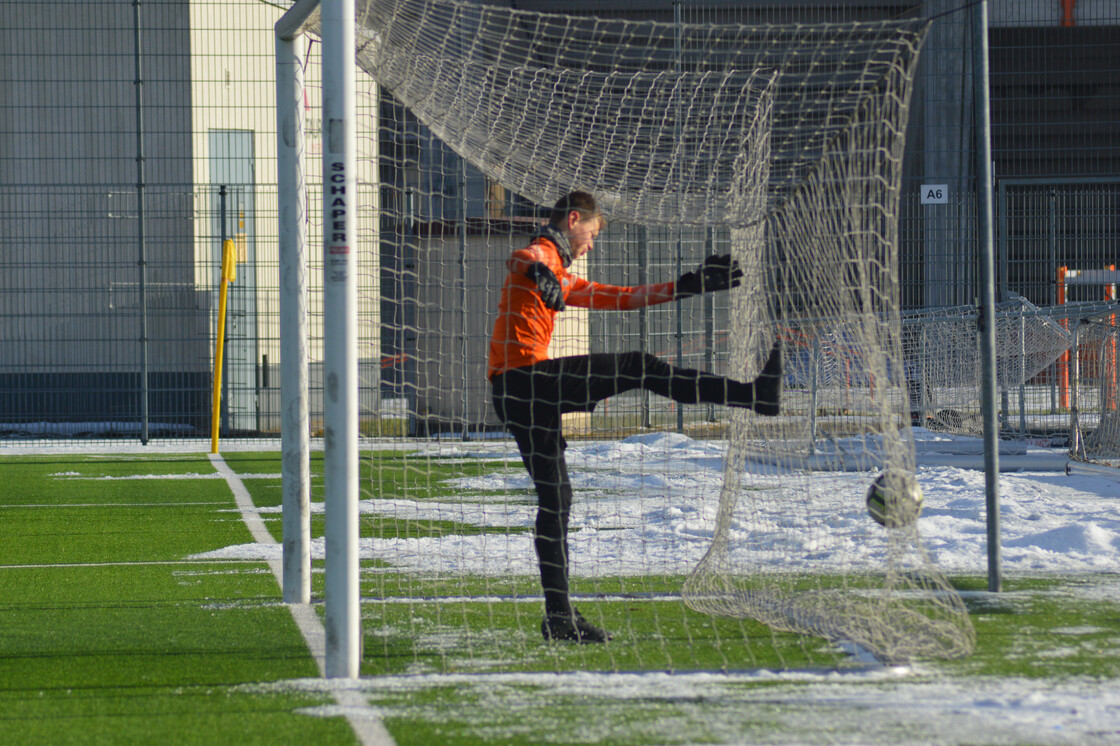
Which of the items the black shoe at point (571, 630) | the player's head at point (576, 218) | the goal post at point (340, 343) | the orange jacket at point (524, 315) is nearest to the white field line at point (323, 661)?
the goal post at point (340, 343)

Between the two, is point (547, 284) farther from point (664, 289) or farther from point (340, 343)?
point (340, 343)

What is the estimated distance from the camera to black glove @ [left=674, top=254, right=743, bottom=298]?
4398mm

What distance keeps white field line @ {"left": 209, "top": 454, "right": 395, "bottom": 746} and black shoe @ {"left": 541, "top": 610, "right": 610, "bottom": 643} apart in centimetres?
87

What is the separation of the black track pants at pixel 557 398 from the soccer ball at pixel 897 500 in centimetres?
65

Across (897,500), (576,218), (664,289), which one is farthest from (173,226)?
(897,500)

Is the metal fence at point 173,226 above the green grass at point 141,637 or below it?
above

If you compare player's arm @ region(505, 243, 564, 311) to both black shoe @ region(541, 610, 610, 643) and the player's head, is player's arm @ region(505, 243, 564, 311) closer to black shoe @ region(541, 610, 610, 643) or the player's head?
the player's head

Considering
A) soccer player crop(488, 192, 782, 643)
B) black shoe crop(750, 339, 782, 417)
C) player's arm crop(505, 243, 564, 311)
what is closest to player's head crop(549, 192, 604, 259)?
soccer player crop(488, 192, 782, 643)

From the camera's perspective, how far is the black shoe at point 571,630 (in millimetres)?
4301

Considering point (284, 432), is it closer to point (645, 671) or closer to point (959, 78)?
point (645, 671)

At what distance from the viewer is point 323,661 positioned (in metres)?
4.09

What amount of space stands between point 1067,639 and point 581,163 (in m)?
2.93

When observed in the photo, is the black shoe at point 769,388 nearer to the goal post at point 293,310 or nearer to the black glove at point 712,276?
the black glove at point 712,276

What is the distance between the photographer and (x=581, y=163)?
5.28 metres
